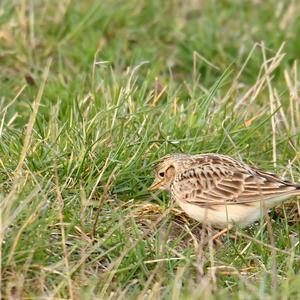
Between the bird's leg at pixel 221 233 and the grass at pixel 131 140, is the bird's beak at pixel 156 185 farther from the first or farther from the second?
the bird's leg at pixel 221 233

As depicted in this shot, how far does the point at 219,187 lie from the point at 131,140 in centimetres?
75

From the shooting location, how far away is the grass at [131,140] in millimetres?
5656

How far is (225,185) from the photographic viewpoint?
6676mm

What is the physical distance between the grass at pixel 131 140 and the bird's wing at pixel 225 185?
0.18 metres

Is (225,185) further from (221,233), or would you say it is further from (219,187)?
(221,233)

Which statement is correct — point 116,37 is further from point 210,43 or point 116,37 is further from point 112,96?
point 112,96

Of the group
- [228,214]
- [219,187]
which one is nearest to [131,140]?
[219,187]

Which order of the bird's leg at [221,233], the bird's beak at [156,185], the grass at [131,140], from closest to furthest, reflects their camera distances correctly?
the grass at [131,140] → the bird's leg at [221,233] → the bird's beak at [156,185]

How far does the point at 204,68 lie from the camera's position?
32.2 ft

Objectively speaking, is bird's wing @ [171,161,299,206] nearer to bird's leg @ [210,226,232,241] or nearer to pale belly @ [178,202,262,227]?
pale belly @ [178,202,262,227]

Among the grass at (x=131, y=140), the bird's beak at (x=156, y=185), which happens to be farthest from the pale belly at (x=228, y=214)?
the bird's beak at (x=156, y=185)

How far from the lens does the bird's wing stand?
648cm

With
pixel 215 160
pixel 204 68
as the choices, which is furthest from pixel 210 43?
pixel 215 160

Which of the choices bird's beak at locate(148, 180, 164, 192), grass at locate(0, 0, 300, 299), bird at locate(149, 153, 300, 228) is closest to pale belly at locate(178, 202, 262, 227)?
bird at locate(149, 153, 300, 228)
